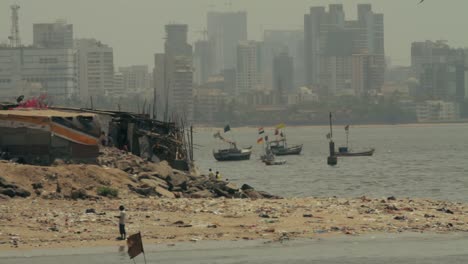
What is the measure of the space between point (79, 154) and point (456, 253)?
19167mm

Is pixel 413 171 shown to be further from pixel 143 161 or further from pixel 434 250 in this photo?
pixel 434 250

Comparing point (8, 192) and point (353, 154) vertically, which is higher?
point (8, 192)

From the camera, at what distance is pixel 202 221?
3834cm

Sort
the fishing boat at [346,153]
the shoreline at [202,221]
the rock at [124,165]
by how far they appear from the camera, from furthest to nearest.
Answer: the fishing boat at [346,153] → the rock at [124,165] → the shoreline at [202,221]

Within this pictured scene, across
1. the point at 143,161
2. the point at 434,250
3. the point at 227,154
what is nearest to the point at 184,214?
the point at 434,250

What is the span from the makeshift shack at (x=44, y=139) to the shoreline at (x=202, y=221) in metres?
6.22

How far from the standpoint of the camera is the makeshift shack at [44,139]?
4838 centimetres

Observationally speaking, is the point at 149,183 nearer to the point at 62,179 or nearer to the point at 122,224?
the point at 62,179

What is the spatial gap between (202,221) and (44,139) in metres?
12.0

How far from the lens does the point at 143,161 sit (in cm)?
5191

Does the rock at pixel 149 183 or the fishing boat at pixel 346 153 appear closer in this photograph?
the rock at pixel 149 183

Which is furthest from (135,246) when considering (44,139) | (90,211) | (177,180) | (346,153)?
(346,153)

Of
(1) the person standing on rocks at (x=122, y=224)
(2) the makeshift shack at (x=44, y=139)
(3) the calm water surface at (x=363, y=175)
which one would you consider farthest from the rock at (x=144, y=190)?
(3) the calm water surface at (x=363, y=175)

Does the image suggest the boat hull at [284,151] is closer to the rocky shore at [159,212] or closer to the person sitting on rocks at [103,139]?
the person sitting on rocks at [103,139]
